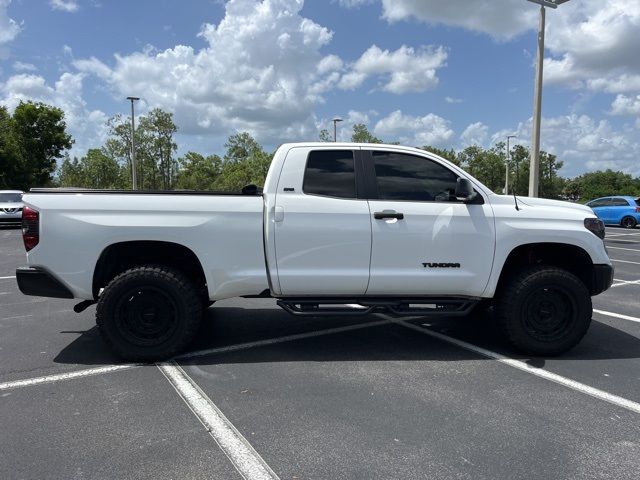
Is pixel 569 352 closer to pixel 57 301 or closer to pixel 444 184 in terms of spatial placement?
pixel 444 184

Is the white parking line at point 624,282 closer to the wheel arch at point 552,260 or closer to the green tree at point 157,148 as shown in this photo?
the wheel arch at point 552,260

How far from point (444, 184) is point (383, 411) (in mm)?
2279

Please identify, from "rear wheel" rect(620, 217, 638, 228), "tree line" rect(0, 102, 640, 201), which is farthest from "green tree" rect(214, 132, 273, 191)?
"rear wheel" rect(620, 217, 638, 228)

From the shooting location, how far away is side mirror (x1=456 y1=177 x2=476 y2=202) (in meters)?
4.46

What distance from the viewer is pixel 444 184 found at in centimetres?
479

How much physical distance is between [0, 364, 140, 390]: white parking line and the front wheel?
3512mm

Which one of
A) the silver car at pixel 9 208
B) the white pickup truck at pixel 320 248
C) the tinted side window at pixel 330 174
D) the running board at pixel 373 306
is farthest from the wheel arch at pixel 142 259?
the silver car at pixel 9 208

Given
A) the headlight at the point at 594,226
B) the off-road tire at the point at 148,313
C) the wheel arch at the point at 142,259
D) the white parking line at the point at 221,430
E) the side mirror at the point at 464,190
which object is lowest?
the white parking line at the point at 221,430

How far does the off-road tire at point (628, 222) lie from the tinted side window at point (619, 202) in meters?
0.62

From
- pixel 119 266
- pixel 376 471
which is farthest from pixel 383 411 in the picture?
pixel 119 266

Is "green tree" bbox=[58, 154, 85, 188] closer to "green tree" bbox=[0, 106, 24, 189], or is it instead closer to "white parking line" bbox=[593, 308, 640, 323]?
"green tree" bbox=[0, 106, 24, 189]

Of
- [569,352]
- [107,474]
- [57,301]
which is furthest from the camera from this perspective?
[57,301]

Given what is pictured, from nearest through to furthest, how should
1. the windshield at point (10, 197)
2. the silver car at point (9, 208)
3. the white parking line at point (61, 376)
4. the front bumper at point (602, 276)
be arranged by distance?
the white parking line at point (61, 376), the front bumper at point (602, 276), the silver car at point (9, 208), the windshield at point (10, 197)

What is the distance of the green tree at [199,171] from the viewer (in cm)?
4784
